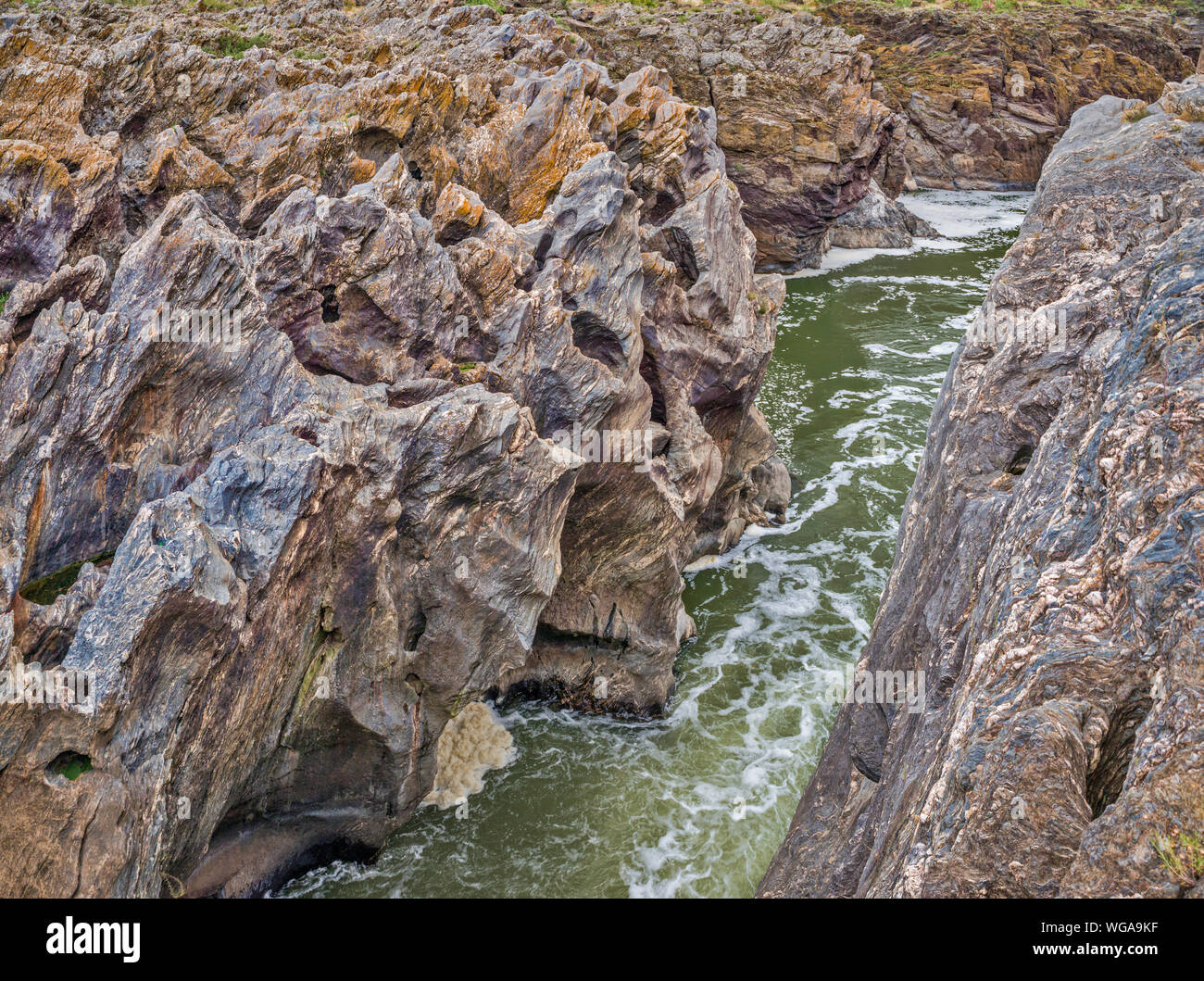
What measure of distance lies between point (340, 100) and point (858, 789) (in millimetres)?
21552

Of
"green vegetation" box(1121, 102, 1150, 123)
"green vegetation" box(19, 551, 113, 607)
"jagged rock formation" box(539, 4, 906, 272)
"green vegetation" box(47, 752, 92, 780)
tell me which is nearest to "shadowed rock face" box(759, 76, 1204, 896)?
"green vegetation" box(1121, 102, 1150, 123)

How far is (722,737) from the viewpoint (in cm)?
2194

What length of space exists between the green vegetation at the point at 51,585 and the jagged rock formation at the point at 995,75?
260 ft

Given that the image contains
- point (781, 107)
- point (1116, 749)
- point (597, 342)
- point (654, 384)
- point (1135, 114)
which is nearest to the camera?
point (1116, 749)

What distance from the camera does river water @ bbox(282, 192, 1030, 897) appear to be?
18.1 m

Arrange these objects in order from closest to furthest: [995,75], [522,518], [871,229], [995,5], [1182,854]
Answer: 1. [1182,854]
2. [522,518]
3. [871,229]
4. [995,75]
5. [995,5]

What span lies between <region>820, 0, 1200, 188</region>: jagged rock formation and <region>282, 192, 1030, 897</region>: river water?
5015 centimetres

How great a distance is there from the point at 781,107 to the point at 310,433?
149ft

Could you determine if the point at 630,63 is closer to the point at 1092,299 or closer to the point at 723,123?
the point at 723,123

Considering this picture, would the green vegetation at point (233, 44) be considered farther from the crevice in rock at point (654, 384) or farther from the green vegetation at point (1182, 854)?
the green vegetation at point (1182, 854)

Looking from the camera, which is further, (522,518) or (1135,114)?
(522,518)

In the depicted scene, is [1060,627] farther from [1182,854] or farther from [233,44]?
[233,44]

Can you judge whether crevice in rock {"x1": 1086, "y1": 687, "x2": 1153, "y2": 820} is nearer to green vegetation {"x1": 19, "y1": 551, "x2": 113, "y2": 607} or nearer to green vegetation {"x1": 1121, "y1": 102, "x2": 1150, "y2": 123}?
green vegetation {"x1": 19, "y1": 551, "x2": 113, "y2": 607}

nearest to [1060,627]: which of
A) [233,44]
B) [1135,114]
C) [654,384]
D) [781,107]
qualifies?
[1135,114]
